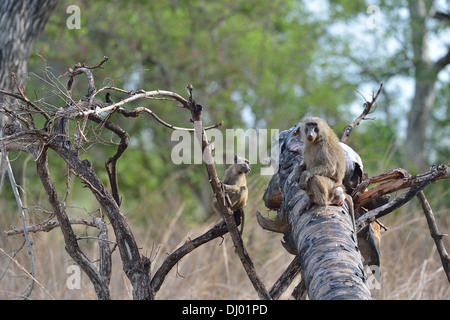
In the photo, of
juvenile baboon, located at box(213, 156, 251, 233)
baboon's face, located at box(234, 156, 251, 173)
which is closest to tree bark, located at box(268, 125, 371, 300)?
juvenile baboon, located at box(213, 156, 251, 233)

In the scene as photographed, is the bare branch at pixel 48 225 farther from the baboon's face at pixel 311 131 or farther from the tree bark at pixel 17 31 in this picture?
the tree bark at pixel 17 31

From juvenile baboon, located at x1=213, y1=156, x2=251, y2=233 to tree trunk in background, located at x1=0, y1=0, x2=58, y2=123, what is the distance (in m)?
2.25

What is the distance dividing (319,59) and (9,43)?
47.7ft

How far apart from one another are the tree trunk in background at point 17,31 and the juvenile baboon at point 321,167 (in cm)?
292

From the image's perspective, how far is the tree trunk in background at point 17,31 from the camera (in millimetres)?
5852

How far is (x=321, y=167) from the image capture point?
4.02 m

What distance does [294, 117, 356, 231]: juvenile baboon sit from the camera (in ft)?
12.3

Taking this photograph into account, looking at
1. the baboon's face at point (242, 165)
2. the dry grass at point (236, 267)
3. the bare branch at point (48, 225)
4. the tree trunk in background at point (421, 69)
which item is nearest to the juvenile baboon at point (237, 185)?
the baboon's face at point (242, 165)

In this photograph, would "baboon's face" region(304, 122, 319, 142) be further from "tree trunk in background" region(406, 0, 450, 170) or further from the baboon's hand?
"tree trunk in background" region(406, 0, 450, 170)

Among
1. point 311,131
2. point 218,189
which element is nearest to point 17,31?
point 311,131
